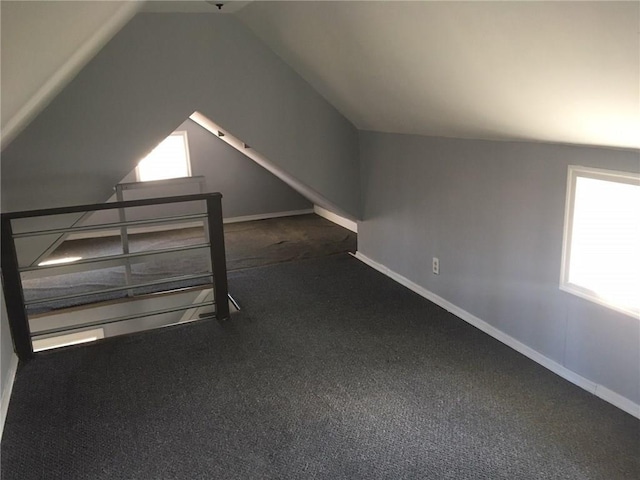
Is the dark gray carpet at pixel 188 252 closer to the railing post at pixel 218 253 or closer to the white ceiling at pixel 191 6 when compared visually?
the railing post at pixel 218 253

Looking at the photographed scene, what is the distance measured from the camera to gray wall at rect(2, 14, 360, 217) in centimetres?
304

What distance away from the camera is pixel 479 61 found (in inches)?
77.1

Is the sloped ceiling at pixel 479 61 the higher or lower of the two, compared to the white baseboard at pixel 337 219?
higher

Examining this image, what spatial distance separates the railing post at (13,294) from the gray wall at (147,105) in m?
0.42

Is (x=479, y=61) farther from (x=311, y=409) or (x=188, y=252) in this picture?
(x=188, y=252)

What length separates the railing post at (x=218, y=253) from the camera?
10.4 ft

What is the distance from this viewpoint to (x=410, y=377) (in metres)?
2.60

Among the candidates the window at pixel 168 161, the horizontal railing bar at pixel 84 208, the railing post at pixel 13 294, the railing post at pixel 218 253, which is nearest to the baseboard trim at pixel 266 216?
the window at pixel 168 161

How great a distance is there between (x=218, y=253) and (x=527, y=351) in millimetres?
1899

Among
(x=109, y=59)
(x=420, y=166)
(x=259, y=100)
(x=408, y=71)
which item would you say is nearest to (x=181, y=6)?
(x=109, y=59)

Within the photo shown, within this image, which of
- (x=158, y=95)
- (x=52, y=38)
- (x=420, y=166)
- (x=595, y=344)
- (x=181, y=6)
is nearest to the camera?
(x=52, y=38)

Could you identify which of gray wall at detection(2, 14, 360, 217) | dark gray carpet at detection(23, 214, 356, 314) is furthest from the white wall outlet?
dark gray carpet at detection(23, 214, 356, 314)

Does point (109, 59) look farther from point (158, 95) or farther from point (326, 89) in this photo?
point (326, 89)

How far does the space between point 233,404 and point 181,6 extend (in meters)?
2.23
